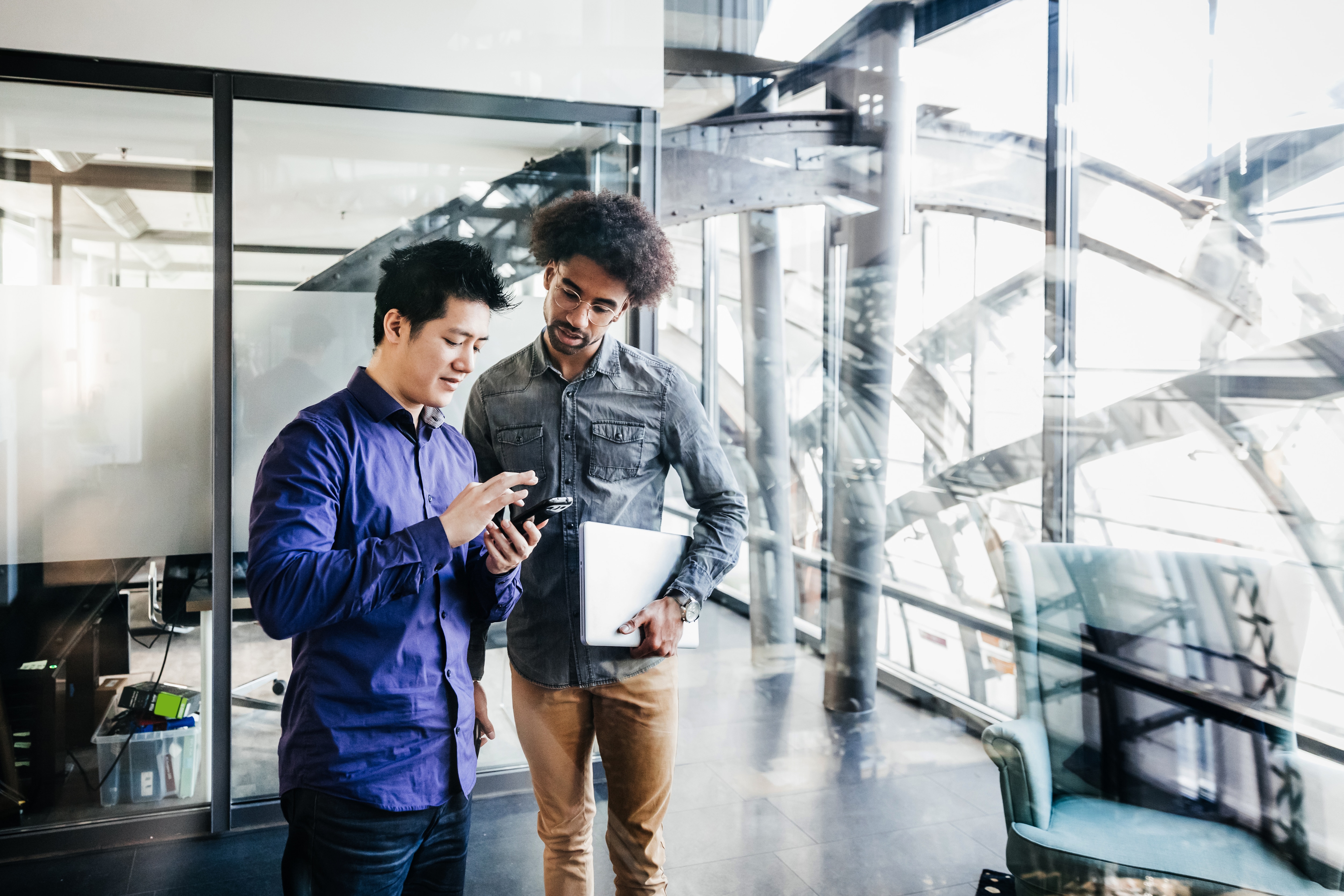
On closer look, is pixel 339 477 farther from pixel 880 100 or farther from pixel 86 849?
pixel 880 100

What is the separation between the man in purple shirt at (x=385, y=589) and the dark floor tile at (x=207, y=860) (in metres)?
1.35

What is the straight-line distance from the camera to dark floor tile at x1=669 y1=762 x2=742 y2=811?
2.90 metres

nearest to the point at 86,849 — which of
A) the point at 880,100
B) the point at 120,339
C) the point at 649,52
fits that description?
the point at 120,339

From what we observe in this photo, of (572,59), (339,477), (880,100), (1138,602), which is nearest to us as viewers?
(339,477)

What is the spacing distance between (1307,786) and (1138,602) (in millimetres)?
546

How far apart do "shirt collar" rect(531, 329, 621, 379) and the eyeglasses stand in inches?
3.1

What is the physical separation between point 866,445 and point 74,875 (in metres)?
3.07

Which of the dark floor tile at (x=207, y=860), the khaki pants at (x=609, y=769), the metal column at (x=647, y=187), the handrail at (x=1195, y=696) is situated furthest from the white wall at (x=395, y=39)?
the dark floor tile at (x=207, y=860)

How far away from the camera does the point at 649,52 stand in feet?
9.48

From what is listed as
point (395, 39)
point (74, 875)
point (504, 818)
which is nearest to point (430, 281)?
point (395, 39)

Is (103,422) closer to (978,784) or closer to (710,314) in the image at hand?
(710,314)

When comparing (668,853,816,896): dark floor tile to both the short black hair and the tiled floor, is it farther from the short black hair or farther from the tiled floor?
the short black hair

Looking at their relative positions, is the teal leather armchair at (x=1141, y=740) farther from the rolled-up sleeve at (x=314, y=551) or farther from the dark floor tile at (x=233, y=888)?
the dark floor tile at (x=233, y=888)

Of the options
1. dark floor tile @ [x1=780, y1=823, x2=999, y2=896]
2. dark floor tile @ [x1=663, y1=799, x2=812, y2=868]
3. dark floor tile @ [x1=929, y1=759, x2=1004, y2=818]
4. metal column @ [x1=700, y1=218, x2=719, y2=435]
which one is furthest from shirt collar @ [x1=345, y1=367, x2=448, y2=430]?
metal column @ [x1=700, y1=218, x2=719, y2=435]
